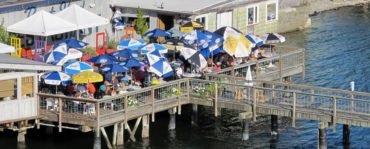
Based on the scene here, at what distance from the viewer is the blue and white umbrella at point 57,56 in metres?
58.5

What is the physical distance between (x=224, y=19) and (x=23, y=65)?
25586mm

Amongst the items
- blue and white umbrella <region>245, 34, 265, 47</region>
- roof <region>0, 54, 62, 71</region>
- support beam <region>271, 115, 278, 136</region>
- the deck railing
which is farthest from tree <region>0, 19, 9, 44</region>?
support beam <region>271, 115, 278, 136</region>

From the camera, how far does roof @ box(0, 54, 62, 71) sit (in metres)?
53.7

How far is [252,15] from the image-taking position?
80312mm

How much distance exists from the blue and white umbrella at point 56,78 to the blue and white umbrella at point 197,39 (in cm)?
1030

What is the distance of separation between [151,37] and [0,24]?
10.2 meters

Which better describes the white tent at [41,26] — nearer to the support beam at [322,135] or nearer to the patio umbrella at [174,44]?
the patio umbrella at [174,44]

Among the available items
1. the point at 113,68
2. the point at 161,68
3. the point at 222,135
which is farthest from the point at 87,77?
the point at 222,135

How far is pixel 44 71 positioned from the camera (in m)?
57.2

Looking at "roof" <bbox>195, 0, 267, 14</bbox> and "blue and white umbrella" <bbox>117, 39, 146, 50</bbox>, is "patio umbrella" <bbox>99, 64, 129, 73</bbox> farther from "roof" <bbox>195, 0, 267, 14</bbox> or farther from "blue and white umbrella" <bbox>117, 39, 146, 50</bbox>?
"roof" <bbox>195, 0, 267, 14</bbox>

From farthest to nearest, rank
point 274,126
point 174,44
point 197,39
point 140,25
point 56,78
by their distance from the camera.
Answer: point 140,25 → point 174,44 → point 197,39 → point 274,126 → point 56,78

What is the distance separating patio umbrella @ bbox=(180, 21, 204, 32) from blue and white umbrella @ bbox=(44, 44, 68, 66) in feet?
35.9

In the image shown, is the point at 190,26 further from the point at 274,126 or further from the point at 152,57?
the point at 274,126

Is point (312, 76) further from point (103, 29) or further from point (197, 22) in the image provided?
point (103, 29)
